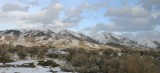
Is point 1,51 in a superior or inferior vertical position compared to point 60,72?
superior

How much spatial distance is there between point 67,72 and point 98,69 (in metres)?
2.61

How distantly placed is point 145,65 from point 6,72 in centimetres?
963

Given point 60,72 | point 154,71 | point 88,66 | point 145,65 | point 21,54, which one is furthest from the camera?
point 21,54

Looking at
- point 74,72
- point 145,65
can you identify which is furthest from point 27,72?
point 145,65

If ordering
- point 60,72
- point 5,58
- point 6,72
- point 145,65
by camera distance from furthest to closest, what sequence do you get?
point 5,58
point 60,72
point 6,72
point 145,65

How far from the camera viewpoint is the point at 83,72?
13.7 m

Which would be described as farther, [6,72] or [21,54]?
[21,54]

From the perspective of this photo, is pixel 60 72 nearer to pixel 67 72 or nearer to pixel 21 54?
pixel 67 72

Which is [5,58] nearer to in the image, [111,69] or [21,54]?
[21,54]

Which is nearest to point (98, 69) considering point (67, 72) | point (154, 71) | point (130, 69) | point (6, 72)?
point (67, 72)

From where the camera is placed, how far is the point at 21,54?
26.4 meters

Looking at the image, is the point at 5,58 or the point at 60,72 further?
the point at 5,58

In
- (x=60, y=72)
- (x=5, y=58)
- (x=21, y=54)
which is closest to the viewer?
(x=60, y=72)

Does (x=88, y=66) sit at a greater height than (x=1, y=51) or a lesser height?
lesser
